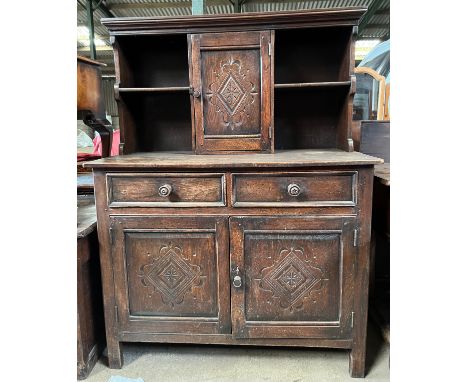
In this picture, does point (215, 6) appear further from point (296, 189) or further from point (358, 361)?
point (358, 361)

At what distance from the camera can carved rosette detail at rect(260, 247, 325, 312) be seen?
139 centimetres

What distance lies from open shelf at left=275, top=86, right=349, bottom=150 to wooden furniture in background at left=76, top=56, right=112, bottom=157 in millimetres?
1150

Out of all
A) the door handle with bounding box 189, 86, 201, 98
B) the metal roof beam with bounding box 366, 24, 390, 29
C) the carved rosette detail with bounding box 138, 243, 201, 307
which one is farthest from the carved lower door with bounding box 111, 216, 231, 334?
the metal roof beam with bounding box 366, 24, 390, 29

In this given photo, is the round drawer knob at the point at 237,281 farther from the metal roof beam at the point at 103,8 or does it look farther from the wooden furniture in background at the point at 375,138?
the metal roof beam at the point at 103,8

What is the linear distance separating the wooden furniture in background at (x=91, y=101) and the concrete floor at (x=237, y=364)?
1258 millimetres

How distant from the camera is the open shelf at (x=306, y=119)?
1853 mm

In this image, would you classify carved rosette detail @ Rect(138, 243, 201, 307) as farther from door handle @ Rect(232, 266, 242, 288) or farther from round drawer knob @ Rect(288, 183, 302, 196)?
round drawer knob @ Rect(288, 183, 302, 196)

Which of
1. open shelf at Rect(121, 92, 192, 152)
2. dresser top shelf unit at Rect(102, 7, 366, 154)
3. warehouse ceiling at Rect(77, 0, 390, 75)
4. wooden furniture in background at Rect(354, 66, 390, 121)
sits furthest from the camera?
warehouse ceiling at Rect(77, 0, 390, 75)

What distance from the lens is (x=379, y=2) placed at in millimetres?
5113

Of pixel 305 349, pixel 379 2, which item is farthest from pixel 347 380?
pixel 379 2

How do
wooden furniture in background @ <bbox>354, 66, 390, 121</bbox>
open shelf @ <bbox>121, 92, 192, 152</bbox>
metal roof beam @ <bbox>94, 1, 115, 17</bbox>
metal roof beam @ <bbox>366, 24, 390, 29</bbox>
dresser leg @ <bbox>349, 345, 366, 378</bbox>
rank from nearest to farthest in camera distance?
dresser leg @ <bbox>349, 345, 366, 378</bbox>, open shelf @ <bbox>121, 92, 192, 152</bbox>, wooden furniture in background @ <bbox>354, 66, 390, 121</bbox>, metal roof beam @ <bbox>94, 1, 115, 17</bbox>, metal roof beam @ <bbox>366, 24, 390, 29</bbox>

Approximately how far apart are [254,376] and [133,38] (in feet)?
5.72

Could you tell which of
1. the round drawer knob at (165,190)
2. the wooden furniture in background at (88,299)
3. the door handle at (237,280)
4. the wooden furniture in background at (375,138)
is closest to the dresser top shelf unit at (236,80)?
the wooden furniture in background at (375,138)

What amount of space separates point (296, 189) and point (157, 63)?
114 centimetres
